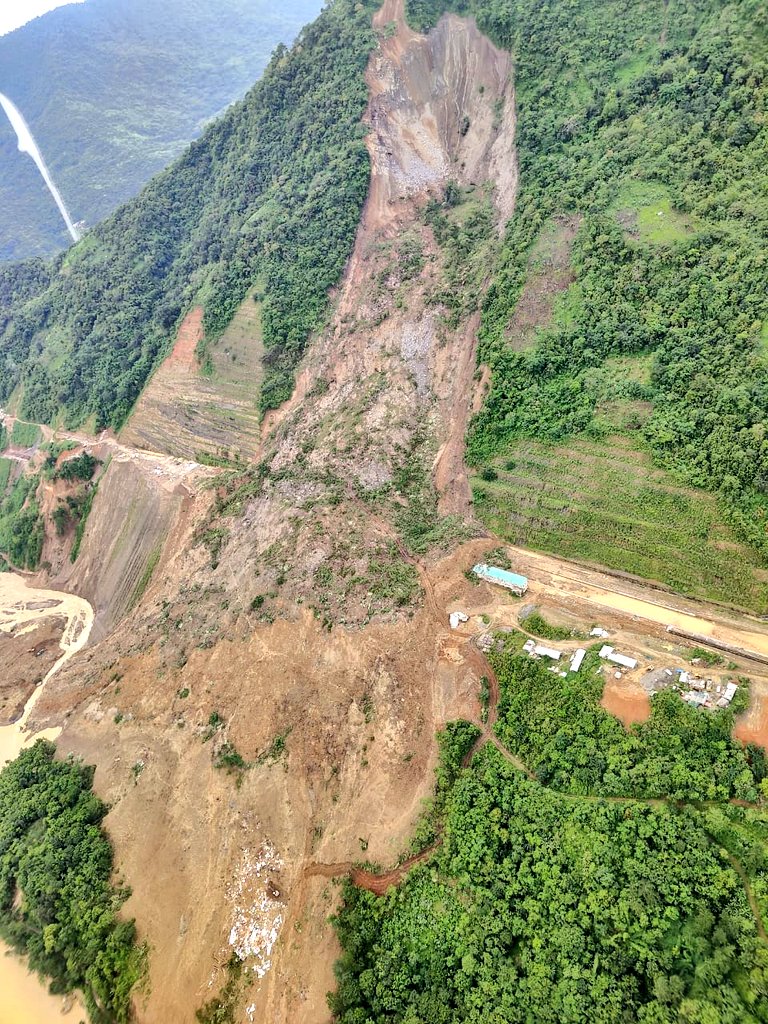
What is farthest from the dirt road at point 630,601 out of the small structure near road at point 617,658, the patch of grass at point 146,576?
the patch of grass at point 146,576

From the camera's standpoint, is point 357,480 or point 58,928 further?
point 357,480

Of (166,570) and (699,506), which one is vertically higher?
(699,506)

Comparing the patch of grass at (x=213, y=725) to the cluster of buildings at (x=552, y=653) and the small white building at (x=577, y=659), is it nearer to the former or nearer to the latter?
the cluster of buildings at (x=552, y=653)

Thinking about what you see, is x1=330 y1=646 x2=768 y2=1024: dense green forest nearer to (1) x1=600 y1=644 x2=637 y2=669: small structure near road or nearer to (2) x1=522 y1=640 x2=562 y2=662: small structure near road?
(1) x1=600 y1=644 x2=637 y2=669: small structure near road

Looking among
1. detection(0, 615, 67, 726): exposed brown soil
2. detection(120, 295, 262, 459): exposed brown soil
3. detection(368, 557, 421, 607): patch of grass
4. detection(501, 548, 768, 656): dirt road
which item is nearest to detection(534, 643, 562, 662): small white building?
detection(501, 548, 768, 656): dirt road

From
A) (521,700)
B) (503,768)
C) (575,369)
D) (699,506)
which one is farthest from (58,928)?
(575,369)

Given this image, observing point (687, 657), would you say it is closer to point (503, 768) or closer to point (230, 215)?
point (503, 768)

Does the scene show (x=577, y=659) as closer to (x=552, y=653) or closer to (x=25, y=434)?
(x=552, y=653)

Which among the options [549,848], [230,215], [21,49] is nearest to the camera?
[549,848]
